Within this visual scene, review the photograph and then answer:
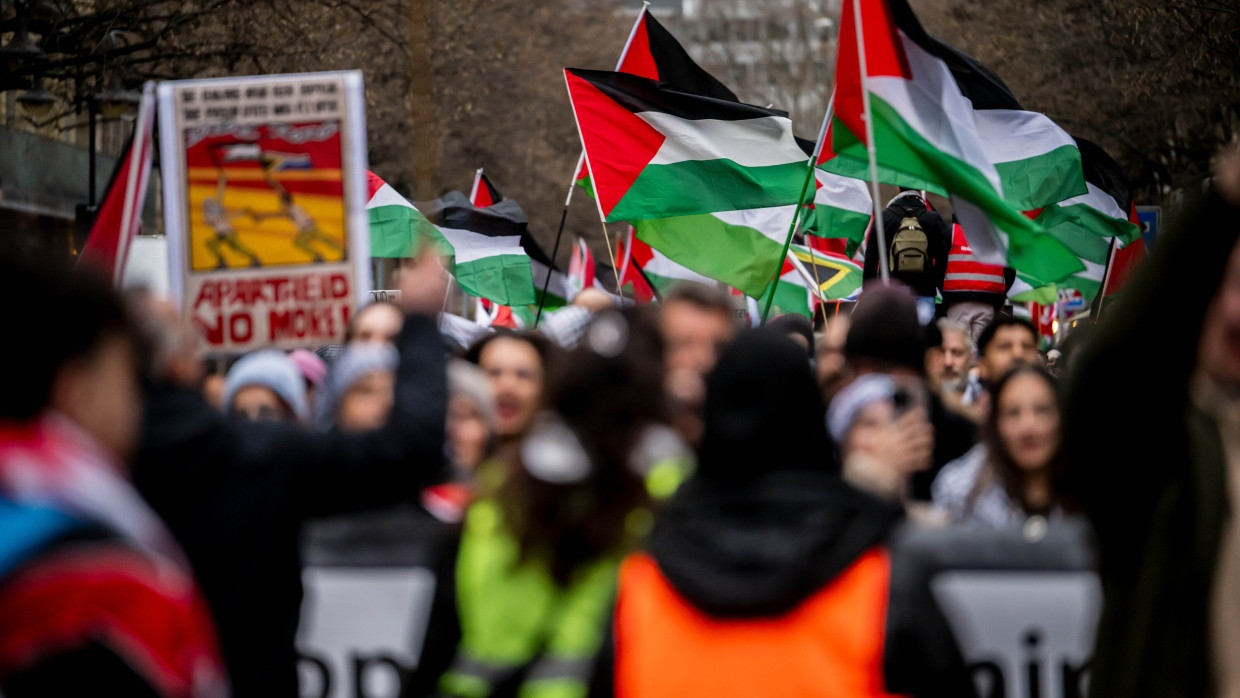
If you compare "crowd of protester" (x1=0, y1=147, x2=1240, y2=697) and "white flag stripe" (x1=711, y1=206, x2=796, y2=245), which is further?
"white flag stripe" (x1=711, y1=206, x2=796, y2=245)

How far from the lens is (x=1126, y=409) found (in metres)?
3.06

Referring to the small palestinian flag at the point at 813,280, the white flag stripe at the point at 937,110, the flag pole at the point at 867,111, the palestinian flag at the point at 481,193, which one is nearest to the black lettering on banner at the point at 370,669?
the flag pole at the point at 867,111

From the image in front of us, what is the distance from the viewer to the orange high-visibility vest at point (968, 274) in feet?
34.2

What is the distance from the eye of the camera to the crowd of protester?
2398mm

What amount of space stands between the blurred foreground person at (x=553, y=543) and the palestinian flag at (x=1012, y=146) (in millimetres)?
5411

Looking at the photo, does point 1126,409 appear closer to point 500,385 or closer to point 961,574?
point 961,574

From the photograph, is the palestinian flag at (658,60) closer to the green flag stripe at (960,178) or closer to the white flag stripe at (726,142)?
the white flag stripe at (726,142)

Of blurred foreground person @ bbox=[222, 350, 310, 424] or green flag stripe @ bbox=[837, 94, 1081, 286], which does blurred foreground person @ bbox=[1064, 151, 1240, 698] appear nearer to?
blurred foreground person @ bbox=[222, 350, 310, 424]

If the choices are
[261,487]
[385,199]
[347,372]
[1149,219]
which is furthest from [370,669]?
[1149,219]

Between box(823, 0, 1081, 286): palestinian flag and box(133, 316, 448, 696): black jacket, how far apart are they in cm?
468

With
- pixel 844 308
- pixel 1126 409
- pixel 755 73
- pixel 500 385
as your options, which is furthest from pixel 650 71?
pixel 755 73

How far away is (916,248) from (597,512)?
259 inches

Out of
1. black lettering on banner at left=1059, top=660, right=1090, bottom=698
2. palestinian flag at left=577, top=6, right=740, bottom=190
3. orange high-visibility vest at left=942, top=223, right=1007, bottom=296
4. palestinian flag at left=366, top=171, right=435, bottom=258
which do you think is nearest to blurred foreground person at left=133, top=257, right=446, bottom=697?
black lettering on banner at left=1059, top=660, right=1090, bottom=698

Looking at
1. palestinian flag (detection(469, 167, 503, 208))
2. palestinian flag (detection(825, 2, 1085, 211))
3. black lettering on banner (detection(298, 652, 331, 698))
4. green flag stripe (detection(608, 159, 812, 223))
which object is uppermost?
palestinian flag (detection(825, 2, 1085, 211))
